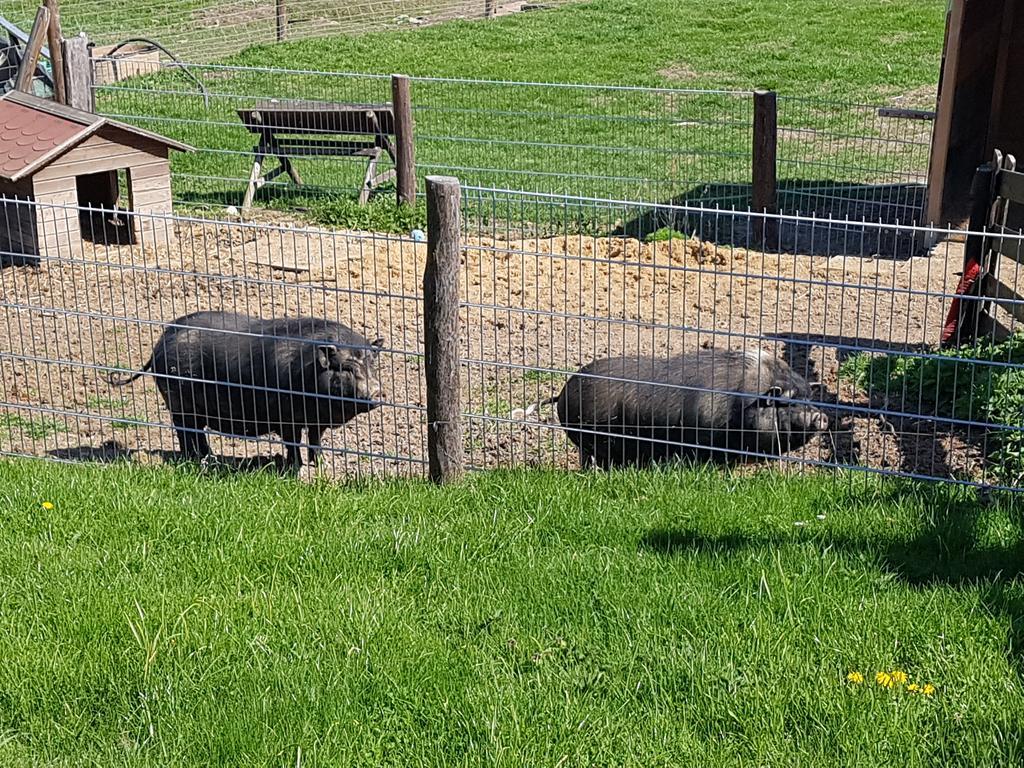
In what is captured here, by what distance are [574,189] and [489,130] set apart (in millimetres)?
3094

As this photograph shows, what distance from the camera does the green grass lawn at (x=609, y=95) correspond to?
12.8 metres

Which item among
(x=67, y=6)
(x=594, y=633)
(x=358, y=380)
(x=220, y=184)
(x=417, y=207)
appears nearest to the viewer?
(x=594, y=633)

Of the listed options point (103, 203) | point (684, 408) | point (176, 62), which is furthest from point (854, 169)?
point (176, 62)

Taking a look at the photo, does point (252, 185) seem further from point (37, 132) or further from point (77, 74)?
Result: point (37, 132)

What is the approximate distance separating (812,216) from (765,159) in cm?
63

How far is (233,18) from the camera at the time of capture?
22.5 meters

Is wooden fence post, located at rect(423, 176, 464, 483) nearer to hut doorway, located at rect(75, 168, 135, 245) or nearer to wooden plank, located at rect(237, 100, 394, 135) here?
hut doorway, located at rect(75, 168, 135, 245)

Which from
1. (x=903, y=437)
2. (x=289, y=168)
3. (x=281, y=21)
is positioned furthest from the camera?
(x=281, y=21)

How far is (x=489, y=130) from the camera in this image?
15.0 meters

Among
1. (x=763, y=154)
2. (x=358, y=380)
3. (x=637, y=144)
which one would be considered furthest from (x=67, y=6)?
(x=358, y=380)

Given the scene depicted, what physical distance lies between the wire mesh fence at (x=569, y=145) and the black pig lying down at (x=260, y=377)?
4.77 meters

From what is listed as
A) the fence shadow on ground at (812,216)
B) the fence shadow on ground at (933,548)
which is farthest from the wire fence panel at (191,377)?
the fence shadow on ground at (812,216)

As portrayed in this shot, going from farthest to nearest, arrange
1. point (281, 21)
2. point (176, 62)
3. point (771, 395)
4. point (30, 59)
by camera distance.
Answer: point (281, 21), point (176, 62), point (30, 59), point (771, 395)

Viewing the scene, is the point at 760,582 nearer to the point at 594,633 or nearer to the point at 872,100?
the point at 594,633
